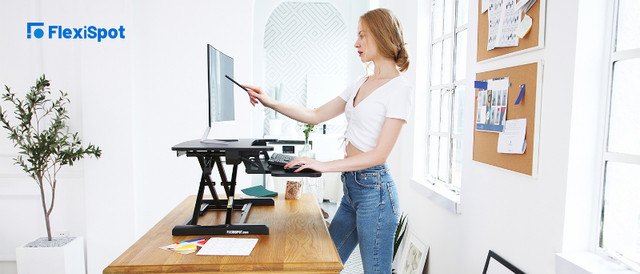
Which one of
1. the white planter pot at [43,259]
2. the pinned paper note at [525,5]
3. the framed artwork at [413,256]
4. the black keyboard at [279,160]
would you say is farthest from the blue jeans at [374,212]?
the white planter pot at [43,259]

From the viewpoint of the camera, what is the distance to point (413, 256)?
2.59 m

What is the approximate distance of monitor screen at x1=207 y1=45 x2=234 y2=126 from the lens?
58.8 inches

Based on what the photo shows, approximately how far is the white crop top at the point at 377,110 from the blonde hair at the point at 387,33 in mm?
107

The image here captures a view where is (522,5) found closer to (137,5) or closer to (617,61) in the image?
(617,61)

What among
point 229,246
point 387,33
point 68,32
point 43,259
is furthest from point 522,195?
point 68,32

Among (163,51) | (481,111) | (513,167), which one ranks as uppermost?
(163,51)

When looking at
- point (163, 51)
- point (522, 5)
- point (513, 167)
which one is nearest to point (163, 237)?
point (513, 167)

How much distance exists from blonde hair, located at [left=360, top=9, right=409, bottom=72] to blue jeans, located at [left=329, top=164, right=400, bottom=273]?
464 millimetres

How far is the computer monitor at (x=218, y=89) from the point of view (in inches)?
58.7

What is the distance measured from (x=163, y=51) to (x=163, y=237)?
2.17m

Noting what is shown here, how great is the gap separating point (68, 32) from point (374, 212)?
289cm

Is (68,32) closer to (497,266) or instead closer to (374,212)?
(374,212)

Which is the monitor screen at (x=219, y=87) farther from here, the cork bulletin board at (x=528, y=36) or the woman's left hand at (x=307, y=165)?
the cork bulletin board at (x=528, y=36)

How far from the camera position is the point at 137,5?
320cm
